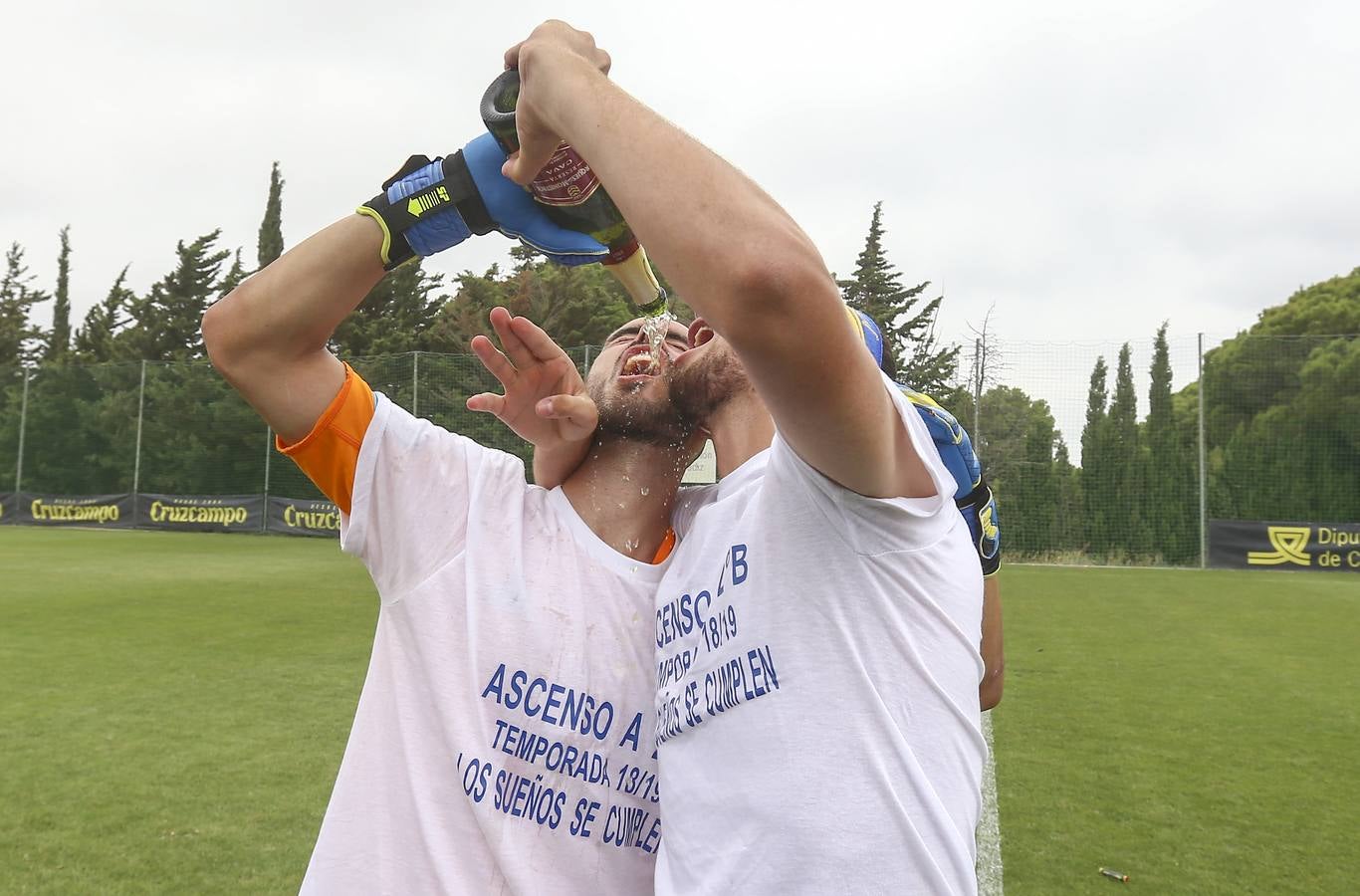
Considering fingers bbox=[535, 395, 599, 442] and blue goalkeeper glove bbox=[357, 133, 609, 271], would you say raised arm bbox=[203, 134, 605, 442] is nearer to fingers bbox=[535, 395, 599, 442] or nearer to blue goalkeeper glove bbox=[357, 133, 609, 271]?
blue goalkeeper glove bbox=[357, 133, 609, 271]

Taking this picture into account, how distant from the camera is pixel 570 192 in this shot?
5.68ft

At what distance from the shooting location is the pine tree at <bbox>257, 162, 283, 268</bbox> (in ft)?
115

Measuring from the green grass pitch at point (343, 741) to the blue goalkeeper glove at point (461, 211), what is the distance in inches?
117

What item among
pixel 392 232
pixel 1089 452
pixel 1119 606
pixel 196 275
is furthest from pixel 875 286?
pixel 392 232

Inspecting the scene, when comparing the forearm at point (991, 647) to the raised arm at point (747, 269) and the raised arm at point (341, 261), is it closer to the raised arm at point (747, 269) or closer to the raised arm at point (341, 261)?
the raised arm at point (747, 269)

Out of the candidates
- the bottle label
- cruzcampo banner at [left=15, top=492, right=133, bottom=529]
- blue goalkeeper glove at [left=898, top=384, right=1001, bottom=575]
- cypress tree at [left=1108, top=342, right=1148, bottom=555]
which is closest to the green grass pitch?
blue goalkeeper glove at [left=898, top=384, right=1001, bottom=575]

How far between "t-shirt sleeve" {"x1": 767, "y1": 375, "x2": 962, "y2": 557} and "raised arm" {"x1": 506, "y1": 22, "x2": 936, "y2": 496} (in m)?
0.03

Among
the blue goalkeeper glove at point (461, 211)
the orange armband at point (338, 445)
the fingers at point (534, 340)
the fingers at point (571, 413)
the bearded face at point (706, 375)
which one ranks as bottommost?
the orange armband at point (338, 445)

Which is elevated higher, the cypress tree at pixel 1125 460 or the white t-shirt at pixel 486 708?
the cypress tree at pixel 1125 460

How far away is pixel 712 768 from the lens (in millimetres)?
1483

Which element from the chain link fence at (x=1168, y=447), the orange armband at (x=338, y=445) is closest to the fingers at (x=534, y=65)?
the orange armband at (x=338, y=445)

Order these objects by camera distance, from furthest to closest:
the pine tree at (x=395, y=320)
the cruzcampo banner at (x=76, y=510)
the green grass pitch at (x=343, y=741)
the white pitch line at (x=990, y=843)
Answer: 1. the pine tree at (x=395, y=320)
2. the cruzcampo banner at (x=76, y=510)
3. the green grass pitch at (x=343, y=741)
4. the white pitch line at (x=990, y=843)

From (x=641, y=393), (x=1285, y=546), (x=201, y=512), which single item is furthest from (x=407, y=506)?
(x=201, y=512)

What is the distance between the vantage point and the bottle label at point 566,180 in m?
1.68
